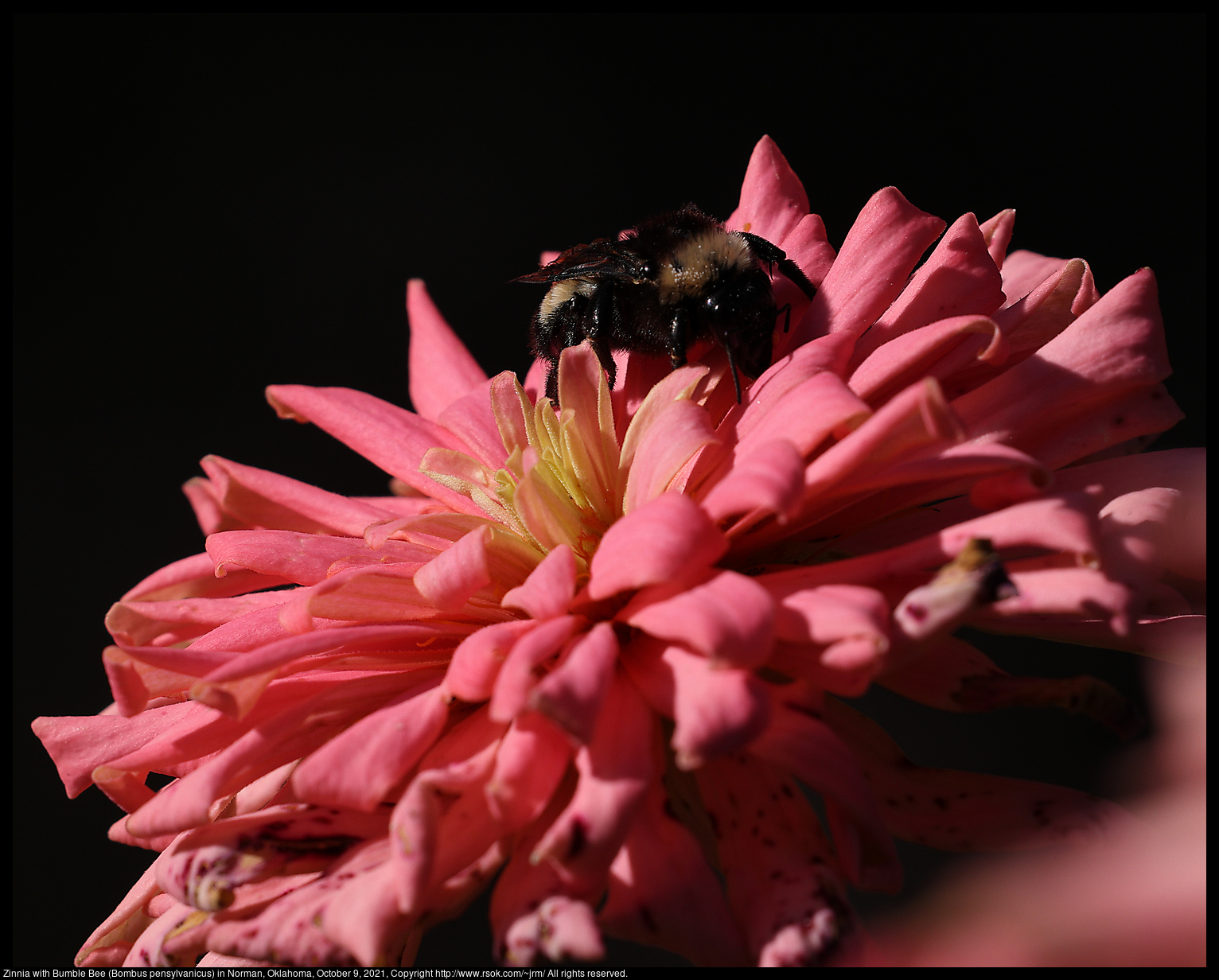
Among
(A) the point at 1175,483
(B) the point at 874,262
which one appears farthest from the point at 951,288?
(A) the point at 1175,483

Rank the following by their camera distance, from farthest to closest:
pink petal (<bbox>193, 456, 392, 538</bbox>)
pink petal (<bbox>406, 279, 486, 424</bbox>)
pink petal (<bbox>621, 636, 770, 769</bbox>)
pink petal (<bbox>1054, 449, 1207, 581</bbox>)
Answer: pink petal (<bbox>406, 279, 486, 424</bbox>) < pink petal (<bbox>193, 456, 392, 538</bbox>) < pink petal (<bbox>1054, 449, 1207, 581</bbox>) < pink petal (<bbox>621, 636, 770, 769</bbox>)

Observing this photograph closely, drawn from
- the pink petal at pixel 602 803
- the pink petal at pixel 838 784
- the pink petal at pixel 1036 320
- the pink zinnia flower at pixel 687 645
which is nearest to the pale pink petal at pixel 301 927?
the pink zinnia flower at pixel 687 645

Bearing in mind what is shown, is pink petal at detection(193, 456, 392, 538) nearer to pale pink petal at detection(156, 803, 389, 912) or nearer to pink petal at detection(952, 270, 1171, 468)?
pale pink petal at detection(156, 803, 389, 912)

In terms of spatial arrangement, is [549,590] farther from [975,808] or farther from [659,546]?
[975,808]

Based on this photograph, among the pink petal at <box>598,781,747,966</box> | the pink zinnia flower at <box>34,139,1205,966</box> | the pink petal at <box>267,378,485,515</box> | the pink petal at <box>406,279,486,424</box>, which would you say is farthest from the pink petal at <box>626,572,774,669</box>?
the pink petal at <box>406,279,486,424</box>

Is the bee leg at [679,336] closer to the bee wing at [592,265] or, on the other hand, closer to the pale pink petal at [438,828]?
the bee wing at [592,265]

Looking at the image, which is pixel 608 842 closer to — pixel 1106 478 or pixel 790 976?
pixel 790 976
